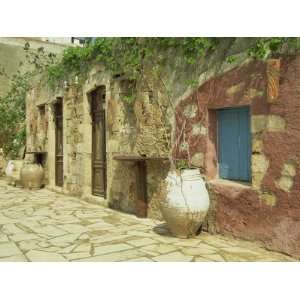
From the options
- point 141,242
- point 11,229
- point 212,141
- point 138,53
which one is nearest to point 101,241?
point 141,242

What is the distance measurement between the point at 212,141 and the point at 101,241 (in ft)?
5.71

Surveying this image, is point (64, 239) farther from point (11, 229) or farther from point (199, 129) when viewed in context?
point (199, 129)

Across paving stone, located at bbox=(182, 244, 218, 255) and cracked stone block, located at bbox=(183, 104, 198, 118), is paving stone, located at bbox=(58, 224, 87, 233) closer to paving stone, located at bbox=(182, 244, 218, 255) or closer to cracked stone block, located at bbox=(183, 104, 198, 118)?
paving stone, located at bbox=(182, 244, 218, 255)

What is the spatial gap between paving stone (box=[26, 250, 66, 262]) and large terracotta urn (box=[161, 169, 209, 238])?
1.25 meters

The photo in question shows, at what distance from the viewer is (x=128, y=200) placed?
5.76 m

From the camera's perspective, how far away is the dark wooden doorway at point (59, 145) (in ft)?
29.0

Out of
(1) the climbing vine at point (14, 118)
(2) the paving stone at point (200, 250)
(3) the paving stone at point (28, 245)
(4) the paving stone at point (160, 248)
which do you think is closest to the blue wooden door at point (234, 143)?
(2) the paving stone at point (200, 250)

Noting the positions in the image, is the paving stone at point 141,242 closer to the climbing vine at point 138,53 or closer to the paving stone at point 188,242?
the paving stone at point 188,242

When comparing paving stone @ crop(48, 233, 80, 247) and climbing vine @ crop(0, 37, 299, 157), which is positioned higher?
climbing vine @ crop(0, 37, 299, 157)

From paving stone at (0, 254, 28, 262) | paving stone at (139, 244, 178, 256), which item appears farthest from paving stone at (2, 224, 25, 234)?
paving stone at (139, 244, 178, 256)

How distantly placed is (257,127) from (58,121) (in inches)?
251

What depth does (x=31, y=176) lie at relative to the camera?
8.80m

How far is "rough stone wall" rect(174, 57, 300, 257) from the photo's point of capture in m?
3.24
